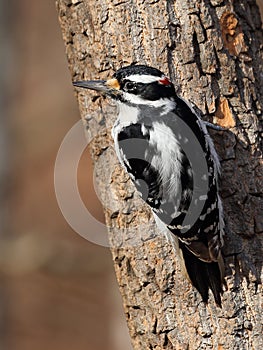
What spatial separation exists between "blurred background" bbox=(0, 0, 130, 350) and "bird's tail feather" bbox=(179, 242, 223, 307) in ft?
12.9

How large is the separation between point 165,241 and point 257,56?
1101mm

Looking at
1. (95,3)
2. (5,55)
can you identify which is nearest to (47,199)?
(5,55)

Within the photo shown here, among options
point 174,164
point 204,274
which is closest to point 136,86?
point 174,164

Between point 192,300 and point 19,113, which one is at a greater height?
point 192,300

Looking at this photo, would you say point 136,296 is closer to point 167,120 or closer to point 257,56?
point 167,120

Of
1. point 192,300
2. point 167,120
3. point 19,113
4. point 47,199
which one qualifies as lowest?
point 47,199

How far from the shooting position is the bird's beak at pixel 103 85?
4039mm

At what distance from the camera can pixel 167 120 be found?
13.2 ft

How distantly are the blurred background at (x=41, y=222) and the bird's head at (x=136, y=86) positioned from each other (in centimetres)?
419

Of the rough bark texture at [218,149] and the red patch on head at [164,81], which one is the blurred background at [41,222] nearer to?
the rough bark texture at [218,149]

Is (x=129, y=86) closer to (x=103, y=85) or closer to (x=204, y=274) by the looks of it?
(x=103, y=85)

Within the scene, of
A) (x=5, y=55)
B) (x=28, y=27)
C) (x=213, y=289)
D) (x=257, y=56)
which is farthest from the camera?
(x=28, y=27)

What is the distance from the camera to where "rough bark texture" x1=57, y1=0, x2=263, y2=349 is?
13.2ft

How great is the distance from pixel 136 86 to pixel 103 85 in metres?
0.17
